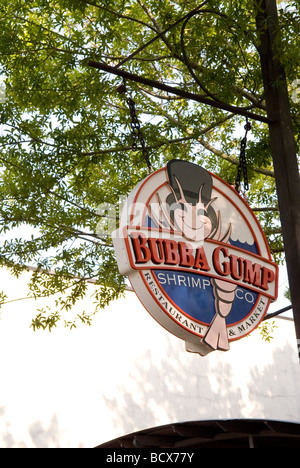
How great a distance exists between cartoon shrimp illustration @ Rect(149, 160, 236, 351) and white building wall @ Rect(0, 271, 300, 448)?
706cm

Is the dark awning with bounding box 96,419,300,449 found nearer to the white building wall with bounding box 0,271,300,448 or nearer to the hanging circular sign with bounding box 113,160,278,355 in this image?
the hanging circular sign with bounding box 113,160,278,355

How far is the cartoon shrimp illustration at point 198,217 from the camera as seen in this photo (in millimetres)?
4352

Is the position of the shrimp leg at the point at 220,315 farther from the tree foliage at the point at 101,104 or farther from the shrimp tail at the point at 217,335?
the tree foliage at the point at 101,104

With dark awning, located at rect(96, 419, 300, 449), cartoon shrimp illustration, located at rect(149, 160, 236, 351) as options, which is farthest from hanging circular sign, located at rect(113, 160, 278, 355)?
dark awning, located at rect(96, 419, 300, 449)

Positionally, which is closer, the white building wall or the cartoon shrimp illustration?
the cartoon shrimp illustration

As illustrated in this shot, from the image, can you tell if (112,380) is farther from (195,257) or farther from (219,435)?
(195,257)

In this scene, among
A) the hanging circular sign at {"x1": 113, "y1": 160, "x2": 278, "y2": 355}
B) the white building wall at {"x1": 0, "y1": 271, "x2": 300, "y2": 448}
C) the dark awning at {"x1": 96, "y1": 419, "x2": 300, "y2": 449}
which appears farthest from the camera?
the white building wall at {"x1": 0, "y1": 271, "x2": 300, "y2": 448}

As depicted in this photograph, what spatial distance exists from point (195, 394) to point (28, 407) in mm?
3667

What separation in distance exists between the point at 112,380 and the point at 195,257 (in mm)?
7734

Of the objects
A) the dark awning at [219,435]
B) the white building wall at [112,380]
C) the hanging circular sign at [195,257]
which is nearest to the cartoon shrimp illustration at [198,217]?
the hanging circular sign at [195,257]

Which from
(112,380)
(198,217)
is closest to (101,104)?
(198,217)

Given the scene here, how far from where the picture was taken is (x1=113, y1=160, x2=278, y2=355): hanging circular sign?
416 cm

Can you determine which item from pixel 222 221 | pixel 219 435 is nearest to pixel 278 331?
pixel 219 435

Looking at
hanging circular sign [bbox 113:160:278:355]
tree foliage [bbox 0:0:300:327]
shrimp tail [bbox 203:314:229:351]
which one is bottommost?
shrimp tail [bbox 203:314:229:351]
